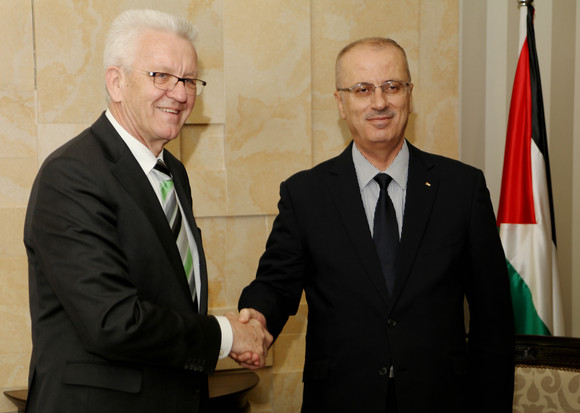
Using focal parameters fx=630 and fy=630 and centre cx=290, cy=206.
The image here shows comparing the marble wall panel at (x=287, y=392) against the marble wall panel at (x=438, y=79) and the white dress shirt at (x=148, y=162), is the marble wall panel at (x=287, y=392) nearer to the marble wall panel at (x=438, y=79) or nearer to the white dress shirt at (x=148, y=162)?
the marble wall panel at (x=438, y=79)

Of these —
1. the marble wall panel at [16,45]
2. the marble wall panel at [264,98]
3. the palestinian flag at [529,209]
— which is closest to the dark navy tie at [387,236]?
the palestinian flag at [529,209]

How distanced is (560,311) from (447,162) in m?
1.44

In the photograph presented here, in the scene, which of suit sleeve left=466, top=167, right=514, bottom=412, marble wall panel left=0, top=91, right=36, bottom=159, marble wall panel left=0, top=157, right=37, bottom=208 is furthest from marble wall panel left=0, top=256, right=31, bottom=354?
suit sleeve left=466, top=167, right=514, bottom=412

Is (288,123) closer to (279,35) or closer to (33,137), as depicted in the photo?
(279,35)

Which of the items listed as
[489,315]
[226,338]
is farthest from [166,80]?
[489,315]

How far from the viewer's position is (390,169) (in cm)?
246

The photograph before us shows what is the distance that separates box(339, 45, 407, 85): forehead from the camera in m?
2.45

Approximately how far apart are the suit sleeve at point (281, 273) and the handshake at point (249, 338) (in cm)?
8

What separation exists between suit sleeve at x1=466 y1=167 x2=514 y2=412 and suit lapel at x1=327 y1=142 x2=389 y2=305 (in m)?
0.37

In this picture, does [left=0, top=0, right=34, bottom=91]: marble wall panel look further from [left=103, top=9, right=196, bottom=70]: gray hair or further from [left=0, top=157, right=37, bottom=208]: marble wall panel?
[left=103, top=9, right=196, bottom=70]: gray hair

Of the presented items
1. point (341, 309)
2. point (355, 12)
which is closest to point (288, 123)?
point (355, 12)

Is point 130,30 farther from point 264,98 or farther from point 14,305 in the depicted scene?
point 14,305

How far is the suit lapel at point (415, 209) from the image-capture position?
2.23 metres

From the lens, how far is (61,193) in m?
1.81
